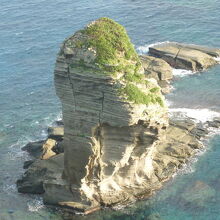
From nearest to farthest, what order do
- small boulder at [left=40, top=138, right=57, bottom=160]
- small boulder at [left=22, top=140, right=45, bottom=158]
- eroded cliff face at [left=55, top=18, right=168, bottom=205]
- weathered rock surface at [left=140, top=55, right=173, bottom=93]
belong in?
1. eroded cliff face at [left=55, top=18, right=168, bottom=205]
2. small boulder at [left=40, top=138, right=57, bottom=160]
3. small boulder at [left=22, top=140, right=45, bottom=158]
4. weathered rock surface at [left=140, top=55, right=173, bottom=93]

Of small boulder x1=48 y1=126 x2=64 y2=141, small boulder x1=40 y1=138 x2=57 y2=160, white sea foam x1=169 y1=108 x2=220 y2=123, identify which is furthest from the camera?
white sea foam x1=169 y1=108 x2=220 y2=123

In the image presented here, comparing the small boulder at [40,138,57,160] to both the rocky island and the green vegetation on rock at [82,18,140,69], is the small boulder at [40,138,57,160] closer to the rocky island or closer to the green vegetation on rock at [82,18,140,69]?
the rocky island

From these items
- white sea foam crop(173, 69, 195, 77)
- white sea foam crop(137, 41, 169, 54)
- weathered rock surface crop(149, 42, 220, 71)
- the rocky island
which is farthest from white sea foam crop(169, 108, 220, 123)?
white sea foam crop(137, 41, 169, 54)

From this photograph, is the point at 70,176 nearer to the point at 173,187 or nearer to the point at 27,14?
the point at 173,187

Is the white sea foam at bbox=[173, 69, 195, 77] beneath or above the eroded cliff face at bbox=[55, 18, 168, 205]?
beneath

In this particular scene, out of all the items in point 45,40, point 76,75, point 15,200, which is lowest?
point 15,200

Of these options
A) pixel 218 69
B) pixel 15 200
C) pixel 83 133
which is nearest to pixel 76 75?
pixel 83 133

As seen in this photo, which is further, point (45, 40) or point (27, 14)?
point (27, 14)
